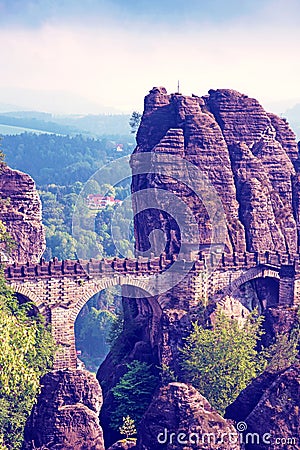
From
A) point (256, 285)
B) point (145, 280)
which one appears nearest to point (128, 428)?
point (145, 280)

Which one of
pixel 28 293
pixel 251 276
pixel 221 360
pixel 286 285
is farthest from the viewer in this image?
pixel 251 276

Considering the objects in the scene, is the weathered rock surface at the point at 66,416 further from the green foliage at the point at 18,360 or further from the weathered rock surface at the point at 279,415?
the weathered rock surface at the point at 279,415

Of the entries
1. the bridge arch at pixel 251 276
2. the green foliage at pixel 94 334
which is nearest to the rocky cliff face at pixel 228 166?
the bridge arch at pixel 251 276

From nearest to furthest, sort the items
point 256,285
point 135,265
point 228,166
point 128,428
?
point 128,428 → point 135,265 → point 256,285 → point 228,166

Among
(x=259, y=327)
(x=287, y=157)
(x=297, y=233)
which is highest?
(x=287, y=157)

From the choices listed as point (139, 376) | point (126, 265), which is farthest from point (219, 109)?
point (139, 376)

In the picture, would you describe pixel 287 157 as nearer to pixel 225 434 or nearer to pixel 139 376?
pixel 139 376

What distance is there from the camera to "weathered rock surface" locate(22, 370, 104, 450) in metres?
41.6

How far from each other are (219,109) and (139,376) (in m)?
22.8

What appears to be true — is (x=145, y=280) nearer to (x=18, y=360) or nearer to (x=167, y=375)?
(x=167, y=375)

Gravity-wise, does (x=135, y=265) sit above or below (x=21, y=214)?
below

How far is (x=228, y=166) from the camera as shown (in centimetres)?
7044

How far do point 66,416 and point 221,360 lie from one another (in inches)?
665

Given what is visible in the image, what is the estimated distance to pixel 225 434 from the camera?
127ft
